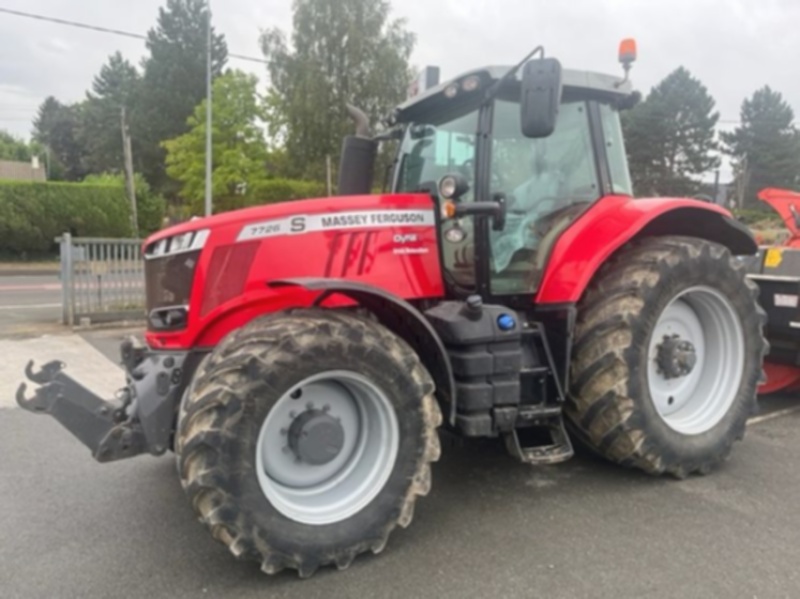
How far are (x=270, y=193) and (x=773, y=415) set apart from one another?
2732cm

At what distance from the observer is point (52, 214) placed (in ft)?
81.4

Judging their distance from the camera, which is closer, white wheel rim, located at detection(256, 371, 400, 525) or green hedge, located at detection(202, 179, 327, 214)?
white wheel rim, located at detection(256, 371, 400, 525)

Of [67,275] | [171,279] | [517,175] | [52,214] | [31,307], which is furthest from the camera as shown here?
[52,214]

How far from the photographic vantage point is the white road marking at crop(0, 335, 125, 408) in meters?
6.59

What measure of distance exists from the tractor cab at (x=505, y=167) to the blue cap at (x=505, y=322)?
0.26 metres

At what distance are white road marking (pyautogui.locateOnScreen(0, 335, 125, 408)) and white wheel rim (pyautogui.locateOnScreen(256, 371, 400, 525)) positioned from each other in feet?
12.2

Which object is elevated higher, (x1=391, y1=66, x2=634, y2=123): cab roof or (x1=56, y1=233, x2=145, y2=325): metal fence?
(x1=391, y1=66, x2=634, y2=123): cab roof

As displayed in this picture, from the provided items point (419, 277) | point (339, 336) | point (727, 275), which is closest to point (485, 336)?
point (419, 277)

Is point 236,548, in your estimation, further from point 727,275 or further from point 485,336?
point 727,275

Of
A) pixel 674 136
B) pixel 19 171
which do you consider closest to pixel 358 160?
pixel 674 136

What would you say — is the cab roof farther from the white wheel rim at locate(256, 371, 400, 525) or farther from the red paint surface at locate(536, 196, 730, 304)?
the white wheel rim at locate(256, 371, 400, 525)

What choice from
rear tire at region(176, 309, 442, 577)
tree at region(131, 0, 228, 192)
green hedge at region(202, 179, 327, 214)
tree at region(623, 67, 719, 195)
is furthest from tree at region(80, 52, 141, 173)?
rear tire at region(176, 309, 442, 577)

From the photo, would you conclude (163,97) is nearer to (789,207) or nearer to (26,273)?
(26,273)

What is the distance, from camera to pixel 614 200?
3.99 m
